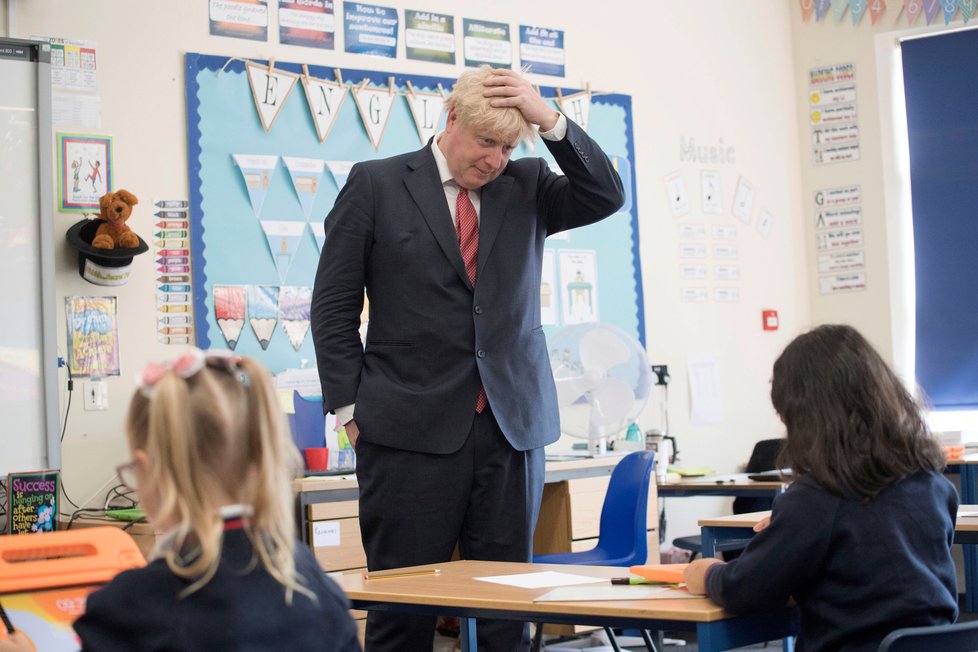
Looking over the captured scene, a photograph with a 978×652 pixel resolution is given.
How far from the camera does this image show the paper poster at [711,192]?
19.8 feet

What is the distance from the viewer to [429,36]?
514 cm

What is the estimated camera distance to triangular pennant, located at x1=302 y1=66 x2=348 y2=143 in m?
4.77

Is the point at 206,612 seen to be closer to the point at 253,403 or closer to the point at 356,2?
the point at 253,403

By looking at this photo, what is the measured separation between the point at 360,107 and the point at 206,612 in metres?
3.85

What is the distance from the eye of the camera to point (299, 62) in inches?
188

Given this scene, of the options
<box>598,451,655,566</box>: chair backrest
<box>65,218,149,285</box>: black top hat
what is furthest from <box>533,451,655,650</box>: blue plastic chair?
<box>65,218,149,285</box>: black top hat

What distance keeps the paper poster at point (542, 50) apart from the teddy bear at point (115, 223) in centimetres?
209

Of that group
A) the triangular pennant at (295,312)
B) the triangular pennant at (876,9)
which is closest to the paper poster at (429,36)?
the triangular pennant at (295,312)

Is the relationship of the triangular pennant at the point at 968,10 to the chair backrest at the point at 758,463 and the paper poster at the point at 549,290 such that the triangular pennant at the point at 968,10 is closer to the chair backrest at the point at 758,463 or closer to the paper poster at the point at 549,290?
the chair backrest at the point at 758,463

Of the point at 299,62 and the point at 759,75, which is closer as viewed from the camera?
the point at 299,62

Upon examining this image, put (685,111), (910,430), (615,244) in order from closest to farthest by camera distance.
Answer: (910,430) < (615,244) < (685,111)

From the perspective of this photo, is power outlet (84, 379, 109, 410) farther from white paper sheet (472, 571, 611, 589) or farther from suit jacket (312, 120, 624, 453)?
white paper sheet (472, 571, 611, 589)

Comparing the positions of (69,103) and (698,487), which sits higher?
(69,103)

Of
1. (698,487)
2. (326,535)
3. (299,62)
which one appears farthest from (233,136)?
(698,487)
